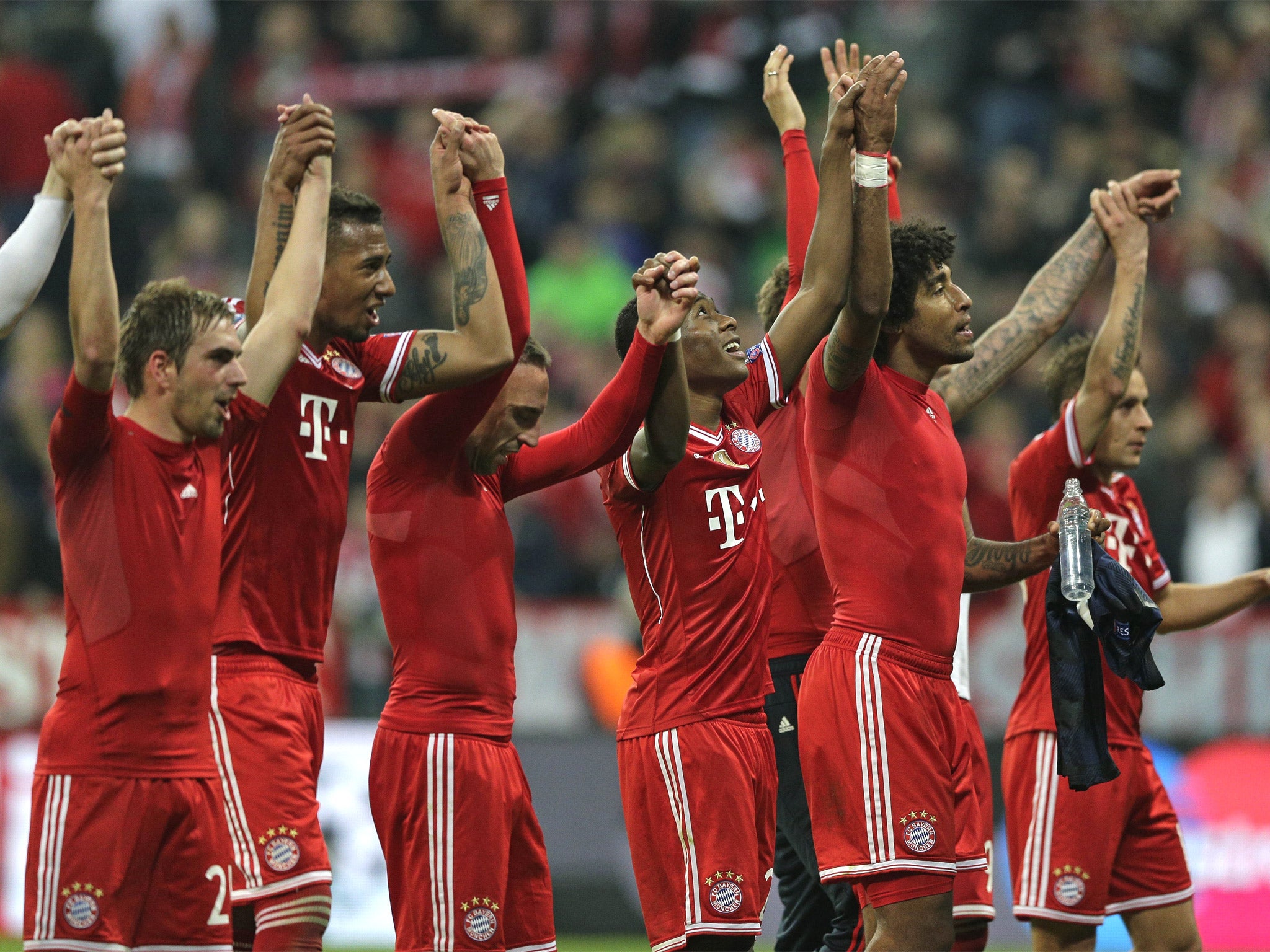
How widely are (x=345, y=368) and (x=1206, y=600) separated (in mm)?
3912

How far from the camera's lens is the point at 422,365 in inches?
215

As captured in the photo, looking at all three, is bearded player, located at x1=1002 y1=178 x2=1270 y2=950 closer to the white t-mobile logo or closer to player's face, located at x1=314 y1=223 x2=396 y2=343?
the white t-mobile logo

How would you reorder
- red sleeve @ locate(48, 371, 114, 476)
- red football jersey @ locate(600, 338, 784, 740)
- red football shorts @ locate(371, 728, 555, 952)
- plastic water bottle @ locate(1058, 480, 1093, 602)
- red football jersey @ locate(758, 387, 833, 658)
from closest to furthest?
1. red sleeve @ locate(48, 371, 114, 476)
2. red football shorts @ locate(371, 728, 555, 952)
3. plastic water bottle @ locate(1058, 480, 1093, 602)
4. red football jersey @ locate(600, 338, 784, 740)
5. red football jersey @ locate(758, 387, 833, 658)

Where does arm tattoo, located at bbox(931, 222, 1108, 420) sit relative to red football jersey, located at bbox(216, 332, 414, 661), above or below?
above

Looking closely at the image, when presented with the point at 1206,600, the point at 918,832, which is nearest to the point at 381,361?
the point at 918,832

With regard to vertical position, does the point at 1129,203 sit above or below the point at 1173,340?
below

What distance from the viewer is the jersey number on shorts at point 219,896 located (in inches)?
191

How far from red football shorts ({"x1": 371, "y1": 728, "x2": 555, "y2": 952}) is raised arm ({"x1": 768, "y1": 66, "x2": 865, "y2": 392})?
178 cm

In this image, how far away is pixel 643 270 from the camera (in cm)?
548

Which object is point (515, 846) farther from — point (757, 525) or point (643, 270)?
point (643, 270)

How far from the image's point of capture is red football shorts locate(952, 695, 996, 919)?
231 inches

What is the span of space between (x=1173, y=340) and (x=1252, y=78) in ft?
10.1

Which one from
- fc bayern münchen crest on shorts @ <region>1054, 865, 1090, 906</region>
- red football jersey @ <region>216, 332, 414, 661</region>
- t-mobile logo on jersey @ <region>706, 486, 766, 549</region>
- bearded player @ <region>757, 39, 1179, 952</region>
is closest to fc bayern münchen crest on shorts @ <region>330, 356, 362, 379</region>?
red football jersey @ <region>216, 332, 414, 661</region>

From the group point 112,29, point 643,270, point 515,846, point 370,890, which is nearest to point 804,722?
point 515,846
